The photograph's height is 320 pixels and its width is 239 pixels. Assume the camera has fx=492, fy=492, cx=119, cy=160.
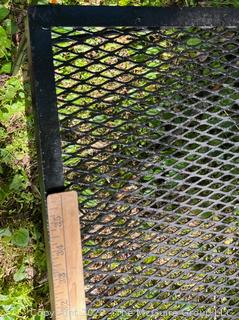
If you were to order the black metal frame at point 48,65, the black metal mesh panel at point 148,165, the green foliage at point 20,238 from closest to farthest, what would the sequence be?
1. the black metal frame at point 48,65
2. the black metal mesh panel at point 148,165
3. the green foliage at point 20,238

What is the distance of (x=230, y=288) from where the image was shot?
184cm

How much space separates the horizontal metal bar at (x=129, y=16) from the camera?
1.36 metres

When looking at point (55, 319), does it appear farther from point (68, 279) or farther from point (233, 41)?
point (233, 41)

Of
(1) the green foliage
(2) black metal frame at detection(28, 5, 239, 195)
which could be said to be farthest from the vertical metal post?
(1) the green foliage

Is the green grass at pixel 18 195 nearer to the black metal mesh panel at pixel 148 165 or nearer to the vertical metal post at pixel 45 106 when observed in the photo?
the black metal mesh panel at pixel 148 165

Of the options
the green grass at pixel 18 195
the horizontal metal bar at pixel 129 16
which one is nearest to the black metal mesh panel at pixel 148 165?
the horizontal metal bar at pixel 129 16

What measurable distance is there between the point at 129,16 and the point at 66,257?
0.72 meters

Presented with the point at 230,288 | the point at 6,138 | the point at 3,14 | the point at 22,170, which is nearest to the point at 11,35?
the point at 3,14

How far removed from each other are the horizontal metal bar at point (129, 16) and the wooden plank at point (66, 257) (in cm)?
49

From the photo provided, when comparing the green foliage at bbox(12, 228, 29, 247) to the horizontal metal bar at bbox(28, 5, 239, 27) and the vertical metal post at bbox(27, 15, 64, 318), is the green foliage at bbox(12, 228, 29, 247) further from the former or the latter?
the horizontal metal bar at bbox(28, 5, 239, 27)

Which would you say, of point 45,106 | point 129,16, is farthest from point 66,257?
point 129,16

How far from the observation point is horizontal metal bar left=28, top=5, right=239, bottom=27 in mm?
1362

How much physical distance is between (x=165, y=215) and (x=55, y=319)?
517 millimetres

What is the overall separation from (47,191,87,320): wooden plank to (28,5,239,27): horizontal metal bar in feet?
1.60
